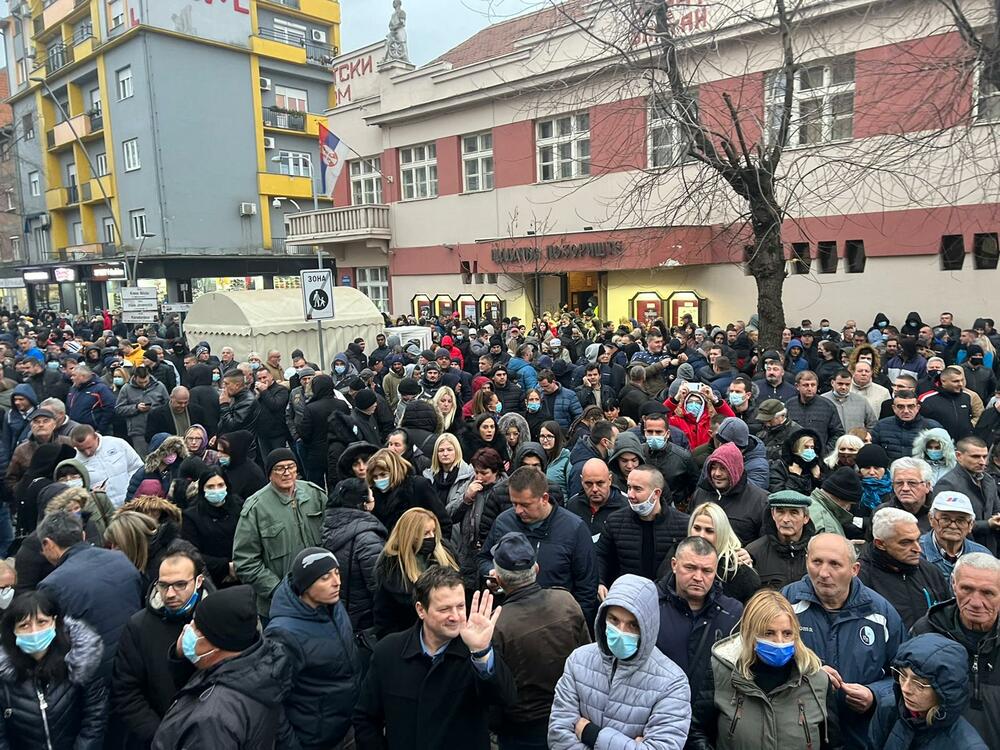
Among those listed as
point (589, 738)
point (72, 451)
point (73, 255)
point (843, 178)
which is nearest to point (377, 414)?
point (72, 451)

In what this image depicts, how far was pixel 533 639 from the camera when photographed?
10.6ft

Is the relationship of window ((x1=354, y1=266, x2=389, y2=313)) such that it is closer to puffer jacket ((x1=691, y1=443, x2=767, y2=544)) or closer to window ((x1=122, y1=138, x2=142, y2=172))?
window ((x1=122, y1=138, x2=142, y2=172))

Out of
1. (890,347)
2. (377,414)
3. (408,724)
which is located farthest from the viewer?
(890,347)

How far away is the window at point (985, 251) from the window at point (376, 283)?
21111mm

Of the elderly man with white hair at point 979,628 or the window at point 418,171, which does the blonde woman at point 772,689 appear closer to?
the elderly man with white hair at point 979,628

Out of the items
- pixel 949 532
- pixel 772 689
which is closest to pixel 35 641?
pixel 772 689

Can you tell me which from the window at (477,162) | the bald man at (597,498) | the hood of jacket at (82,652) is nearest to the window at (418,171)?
the window at (477,162)

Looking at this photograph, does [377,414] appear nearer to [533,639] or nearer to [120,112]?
[533,639]

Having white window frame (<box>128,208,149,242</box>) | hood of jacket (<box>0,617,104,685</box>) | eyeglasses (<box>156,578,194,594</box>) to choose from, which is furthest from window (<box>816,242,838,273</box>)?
white window frame (<box>128,208,149,242</box>)

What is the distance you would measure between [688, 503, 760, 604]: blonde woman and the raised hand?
1.40 meters

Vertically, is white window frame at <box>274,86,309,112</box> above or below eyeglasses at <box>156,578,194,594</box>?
above

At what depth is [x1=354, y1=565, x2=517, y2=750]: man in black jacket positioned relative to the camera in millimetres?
2906

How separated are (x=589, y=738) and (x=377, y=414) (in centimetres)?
571

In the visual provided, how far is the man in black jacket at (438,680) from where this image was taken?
2.91m
